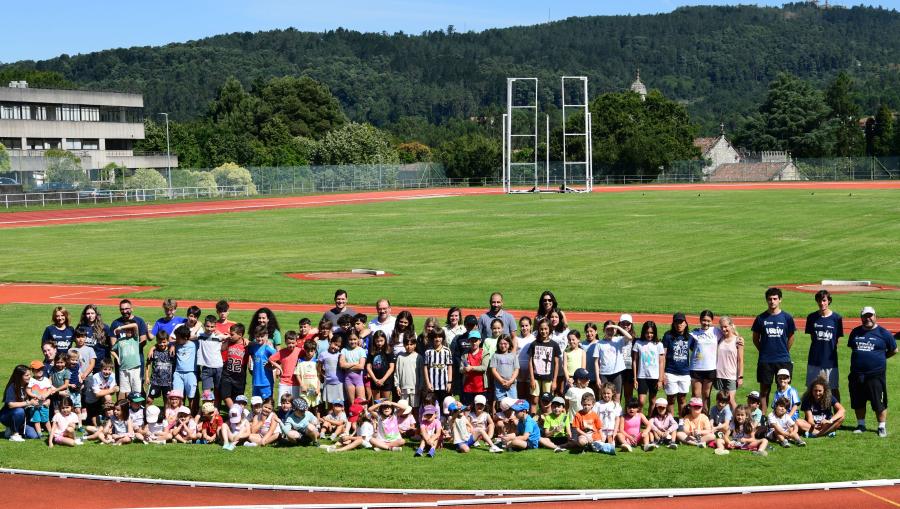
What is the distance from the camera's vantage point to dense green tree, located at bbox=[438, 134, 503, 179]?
11900 cm

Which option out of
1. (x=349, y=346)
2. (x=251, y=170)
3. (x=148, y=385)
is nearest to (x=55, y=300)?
(x=148, y=385)

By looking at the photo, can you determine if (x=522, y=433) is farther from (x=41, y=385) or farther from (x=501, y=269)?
(x=501, y=269)

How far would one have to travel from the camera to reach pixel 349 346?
54.3 feet

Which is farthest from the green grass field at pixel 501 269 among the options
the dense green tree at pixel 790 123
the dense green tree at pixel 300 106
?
the dense green tree at pixel 300 106

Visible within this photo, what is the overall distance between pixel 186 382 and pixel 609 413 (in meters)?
6.07

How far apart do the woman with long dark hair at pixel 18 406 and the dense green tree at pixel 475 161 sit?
103348mm

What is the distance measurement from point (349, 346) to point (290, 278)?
→ 1929 centimetres

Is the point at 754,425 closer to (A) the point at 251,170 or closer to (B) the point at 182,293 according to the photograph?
(B) the point at 182,293

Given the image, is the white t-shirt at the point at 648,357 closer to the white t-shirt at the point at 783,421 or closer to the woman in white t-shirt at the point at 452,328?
the white t-shirt at the point at 783,421

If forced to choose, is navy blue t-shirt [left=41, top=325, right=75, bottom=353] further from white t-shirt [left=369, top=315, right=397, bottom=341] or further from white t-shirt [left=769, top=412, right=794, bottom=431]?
white t-shirt [left=769, top=412, right=794, bottom=431]

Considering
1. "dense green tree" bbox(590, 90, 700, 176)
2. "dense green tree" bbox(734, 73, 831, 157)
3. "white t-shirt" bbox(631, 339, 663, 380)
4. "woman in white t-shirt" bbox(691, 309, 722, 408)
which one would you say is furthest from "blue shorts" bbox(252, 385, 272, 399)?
"dense green tree" bbox(734, 73, 831, 157)

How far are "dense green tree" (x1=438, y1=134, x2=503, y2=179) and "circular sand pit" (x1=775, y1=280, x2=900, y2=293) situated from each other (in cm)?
8709

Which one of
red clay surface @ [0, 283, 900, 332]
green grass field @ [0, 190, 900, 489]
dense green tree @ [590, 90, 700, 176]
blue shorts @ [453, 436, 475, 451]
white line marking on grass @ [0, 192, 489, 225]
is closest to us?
green grass field @ [0, 190, 900, 489]

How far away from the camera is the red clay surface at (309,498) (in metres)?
13.1
